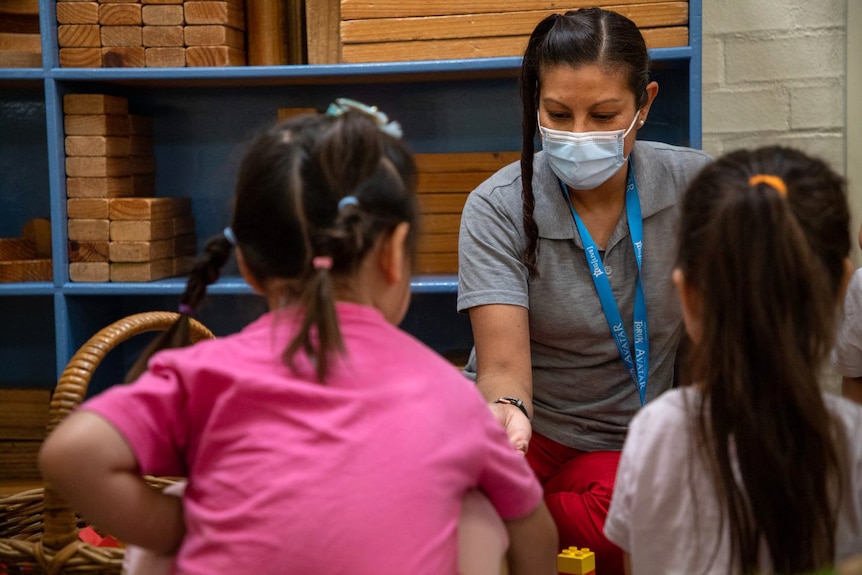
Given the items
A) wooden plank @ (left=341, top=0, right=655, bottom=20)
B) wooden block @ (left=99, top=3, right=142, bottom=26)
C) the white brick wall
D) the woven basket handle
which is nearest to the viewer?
the woven basket handle

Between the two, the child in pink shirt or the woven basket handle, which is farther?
the woven basket handle

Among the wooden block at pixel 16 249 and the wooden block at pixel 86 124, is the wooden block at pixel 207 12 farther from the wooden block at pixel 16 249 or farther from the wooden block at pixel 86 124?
the wooden block at pixel 16 249

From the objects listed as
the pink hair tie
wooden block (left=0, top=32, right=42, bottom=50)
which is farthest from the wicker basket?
wooden block (left=0, top=32, right=42, bottom=50)

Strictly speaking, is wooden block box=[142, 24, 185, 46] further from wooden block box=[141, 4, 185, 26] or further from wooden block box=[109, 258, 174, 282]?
wooden block box=[109, 258, 174, 282]

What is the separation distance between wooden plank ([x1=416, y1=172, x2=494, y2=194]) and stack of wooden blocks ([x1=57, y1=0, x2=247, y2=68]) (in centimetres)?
56

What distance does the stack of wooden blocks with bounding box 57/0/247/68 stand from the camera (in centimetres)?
224

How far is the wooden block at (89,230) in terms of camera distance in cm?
A: 229

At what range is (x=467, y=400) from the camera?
36.7 inches

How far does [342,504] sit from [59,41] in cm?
182

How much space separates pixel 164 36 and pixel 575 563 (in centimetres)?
162

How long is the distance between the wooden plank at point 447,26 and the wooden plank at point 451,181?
327 mm

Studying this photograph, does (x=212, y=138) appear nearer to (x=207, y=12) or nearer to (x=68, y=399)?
(x=207, y=12)

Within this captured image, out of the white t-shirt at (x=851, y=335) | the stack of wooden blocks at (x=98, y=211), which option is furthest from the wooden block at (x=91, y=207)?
the white t-shirt at (x=851, y=335)

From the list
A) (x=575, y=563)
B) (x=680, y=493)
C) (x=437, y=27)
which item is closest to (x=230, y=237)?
Result: (x=680, y=493)
